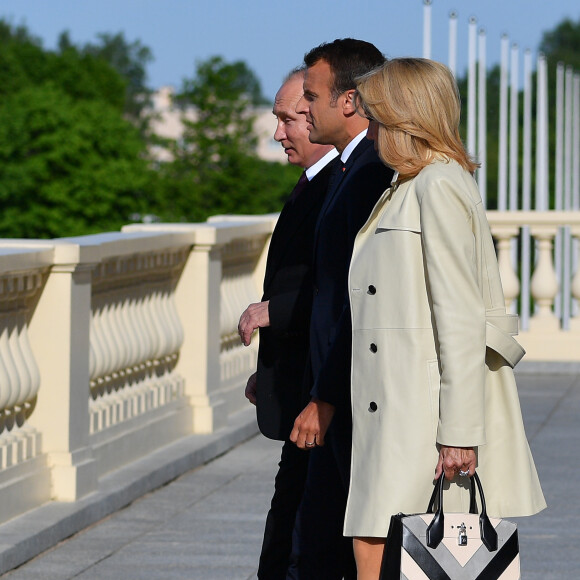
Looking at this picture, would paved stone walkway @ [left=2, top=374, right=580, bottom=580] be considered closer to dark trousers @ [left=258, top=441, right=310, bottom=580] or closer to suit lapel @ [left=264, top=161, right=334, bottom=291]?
dark trousers @ [left=258, top=441, right=310, bottom=580]

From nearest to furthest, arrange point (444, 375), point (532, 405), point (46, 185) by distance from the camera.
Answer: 1. point (444, 375)
2. point (532, 405)
3. point (46, 185)

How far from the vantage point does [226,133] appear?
243ft

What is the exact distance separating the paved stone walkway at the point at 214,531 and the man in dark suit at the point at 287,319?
1.08 m

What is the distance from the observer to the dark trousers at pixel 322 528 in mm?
3990

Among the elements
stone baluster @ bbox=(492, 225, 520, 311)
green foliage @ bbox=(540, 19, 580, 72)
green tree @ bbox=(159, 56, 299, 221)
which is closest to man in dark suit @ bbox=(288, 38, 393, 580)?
stone baluster @ bbox=(492, 225, 520, 311)

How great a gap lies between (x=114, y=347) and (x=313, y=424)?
3.75m

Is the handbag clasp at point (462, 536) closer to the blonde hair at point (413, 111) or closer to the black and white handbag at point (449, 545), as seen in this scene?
the black and white handbag at point (449, 545)

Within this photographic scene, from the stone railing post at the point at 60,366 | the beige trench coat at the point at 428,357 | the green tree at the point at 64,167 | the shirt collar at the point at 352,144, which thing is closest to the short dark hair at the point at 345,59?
the shirt collar at the point at 352,144

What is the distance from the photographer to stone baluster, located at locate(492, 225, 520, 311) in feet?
42.0

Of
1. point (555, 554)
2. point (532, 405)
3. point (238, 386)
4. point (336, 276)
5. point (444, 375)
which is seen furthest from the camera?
point (532, 405)

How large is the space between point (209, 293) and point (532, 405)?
112 inches

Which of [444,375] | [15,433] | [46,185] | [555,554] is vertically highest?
[46,185]

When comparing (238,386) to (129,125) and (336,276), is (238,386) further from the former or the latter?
(129,125)

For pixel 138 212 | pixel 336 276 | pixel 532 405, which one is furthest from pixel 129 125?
pixel 336 276
